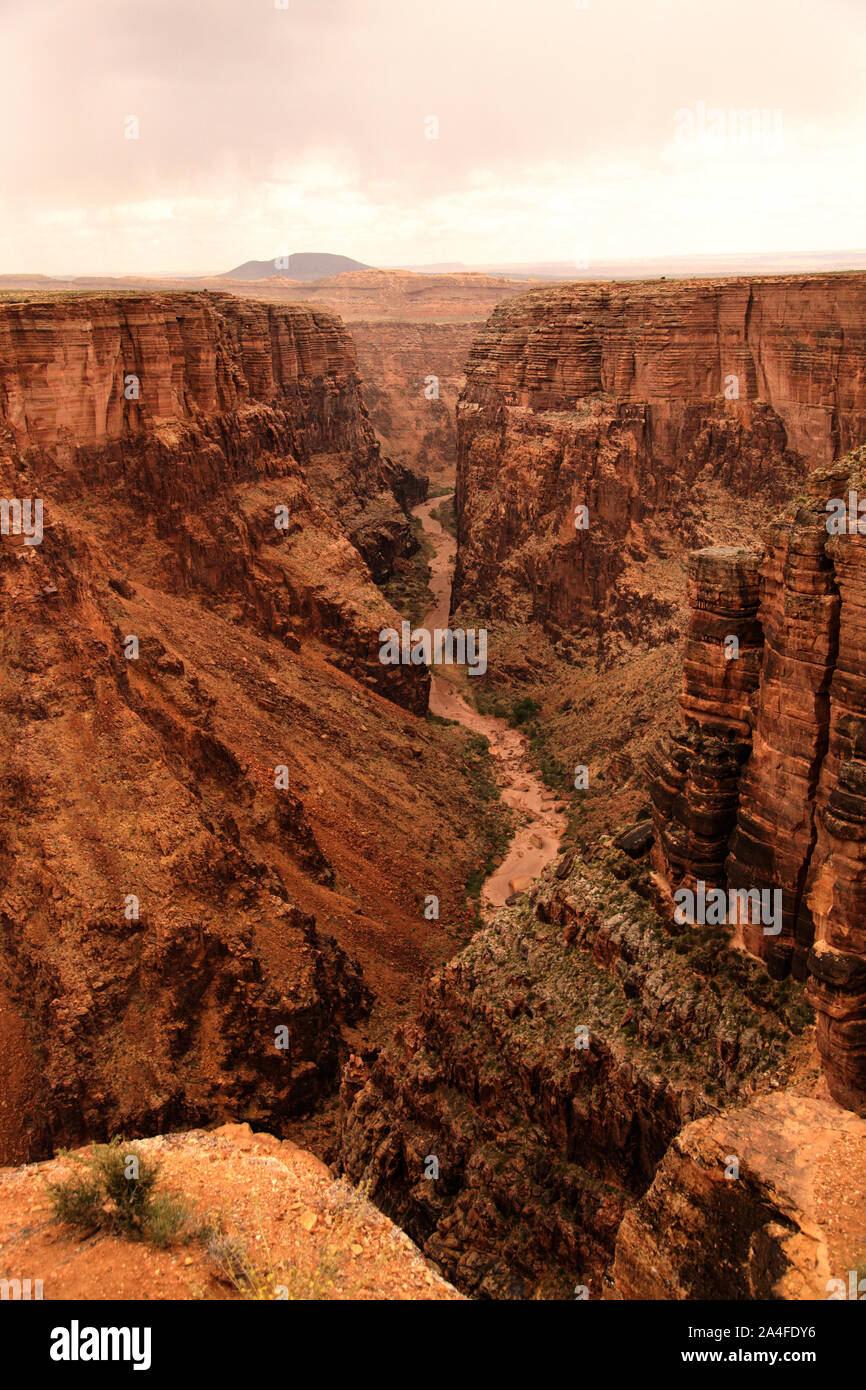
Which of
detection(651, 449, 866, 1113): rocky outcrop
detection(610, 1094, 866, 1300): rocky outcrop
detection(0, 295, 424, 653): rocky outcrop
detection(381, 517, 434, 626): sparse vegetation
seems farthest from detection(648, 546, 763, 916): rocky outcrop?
detection(381, 517, 434, 626): sparse vegetation

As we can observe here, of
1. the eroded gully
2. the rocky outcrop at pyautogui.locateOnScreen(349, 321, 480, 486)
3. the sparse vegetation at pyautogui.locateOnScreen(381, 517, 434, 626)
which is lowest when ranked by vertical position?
the eroded gully

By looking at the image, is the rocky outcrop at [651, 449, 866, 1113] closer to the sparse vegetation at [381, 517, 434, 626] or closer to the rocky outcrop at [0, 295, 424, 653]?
the rocky outcrop at [0, 295, 424, 653]

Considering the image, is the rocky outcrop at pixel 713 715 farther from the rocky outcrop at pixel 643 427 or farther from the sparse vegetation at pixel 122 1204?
the rocky outcrop at pixel 643 427

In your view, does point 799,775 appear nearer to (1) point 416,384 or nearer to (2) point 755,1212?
(2) point 755,1212

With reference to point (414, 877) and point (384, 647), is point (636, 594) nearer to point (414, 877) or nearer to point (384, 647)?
point (384, 647)

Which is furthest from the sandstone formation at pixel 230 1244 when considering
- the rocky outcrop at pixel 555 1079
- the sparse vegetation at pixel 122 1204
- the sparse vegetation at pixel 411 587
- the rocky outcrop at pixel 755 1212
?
the sparse vegetation at pixel 411 587

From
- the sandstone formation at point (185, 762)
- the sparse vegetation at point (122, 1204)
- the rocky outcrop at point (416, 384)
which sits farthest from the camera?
the rocky outcrop at point (416, 384)

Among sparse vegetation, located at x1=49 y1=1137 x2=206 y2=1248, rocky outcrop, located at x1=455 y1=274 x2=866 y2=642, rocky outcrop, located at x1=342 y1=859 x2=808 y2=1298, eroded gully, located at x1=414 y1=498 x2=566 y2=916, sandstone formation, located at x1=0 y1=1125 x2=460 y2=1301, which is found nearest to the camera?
sandstone formation, located at x1=0 y1=1125 x2=460 y2=1301
